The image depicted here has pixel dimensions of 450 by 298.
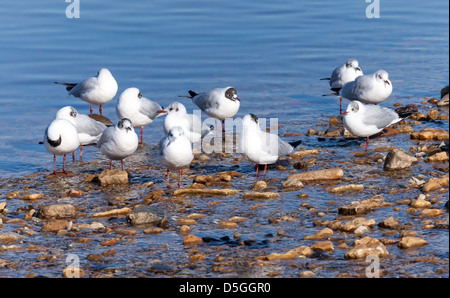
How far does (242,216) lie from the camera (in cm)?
955

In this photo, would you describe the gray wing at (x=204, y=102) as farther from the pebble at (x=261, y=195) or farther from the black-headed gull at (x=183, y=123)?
the pebble at (x=261, y=195)

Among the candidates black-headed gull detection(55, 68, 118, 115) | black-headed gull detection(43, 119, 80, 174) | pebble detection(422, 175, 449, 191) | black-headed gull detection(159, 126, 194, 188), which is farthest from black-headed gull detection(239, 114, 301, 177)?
black-headed gull detection(55, 68, 118, 115)

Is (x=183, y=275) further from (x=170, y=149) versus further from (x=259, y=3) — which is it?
(x=259, y=3)

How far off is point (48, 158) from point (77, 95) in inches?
124

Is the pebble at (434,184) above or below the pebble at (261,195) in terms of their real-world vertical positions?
above

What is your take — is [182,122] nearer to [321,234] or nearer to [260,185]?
[260,185]

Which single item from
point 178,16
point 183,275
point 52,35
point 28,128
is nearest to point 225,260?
point 183,275

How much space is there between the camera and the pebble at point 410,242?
26.4 feet

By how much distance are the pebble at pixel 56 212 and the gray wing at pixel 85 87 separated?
632cm

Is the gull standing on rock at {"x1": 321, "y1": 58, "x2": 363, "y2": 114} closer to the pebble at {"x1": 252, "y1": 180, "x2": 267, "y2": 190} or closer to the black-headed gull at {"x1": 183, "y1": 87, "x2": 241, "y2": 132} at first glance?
the black-headed gull at {"x1": 183, "y1": 87, "x2": 241, "y2": 132}

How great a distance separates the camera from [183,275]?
25.3 feet

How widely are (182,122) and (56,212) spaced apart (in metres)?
4.07

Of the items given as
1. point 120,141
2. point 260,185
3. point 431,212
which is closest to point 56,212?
point 120,141

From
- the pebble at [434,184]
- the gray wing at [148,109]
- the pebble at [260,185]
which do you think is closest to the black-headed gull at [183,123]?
the gray wing at [148,109]
